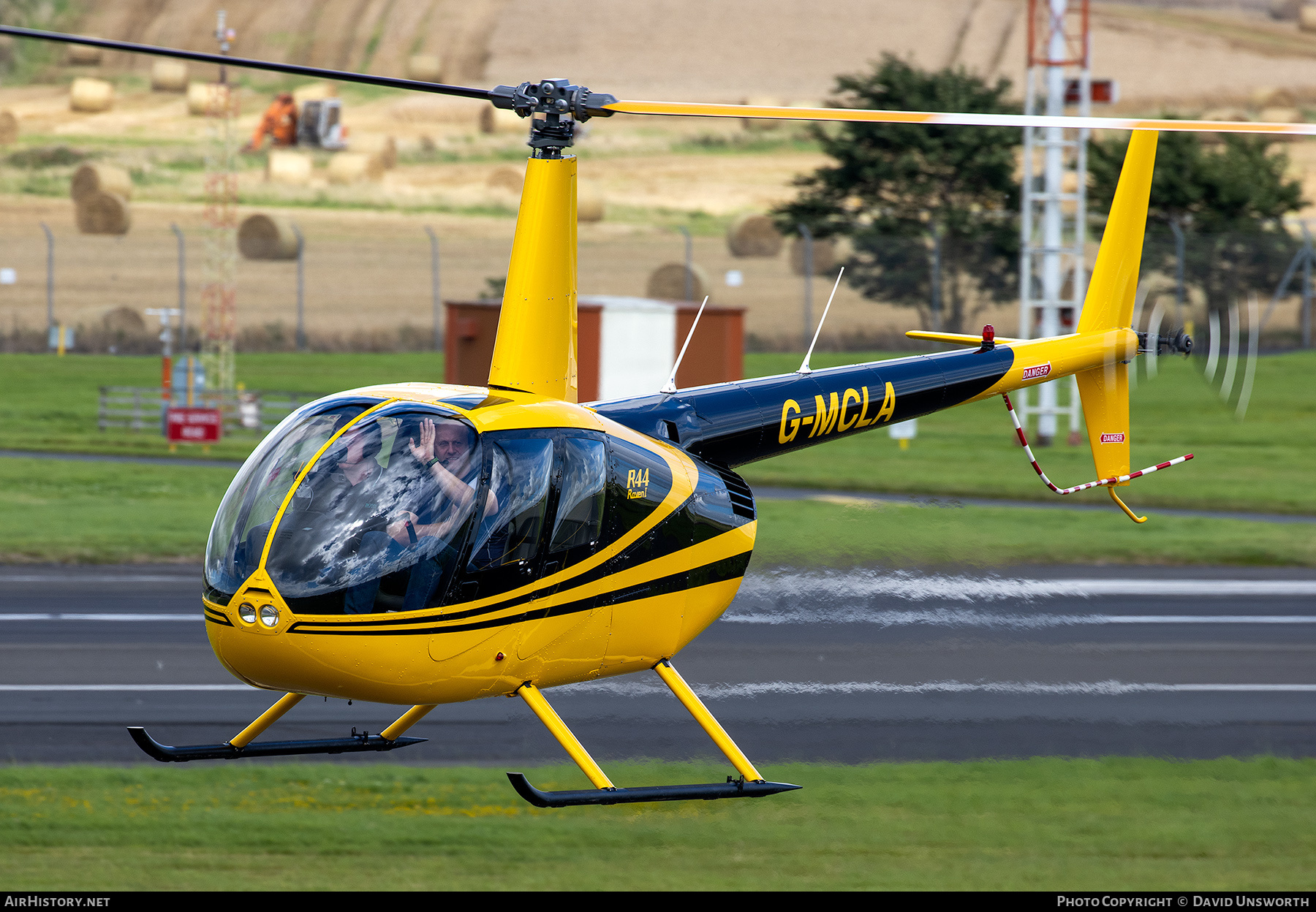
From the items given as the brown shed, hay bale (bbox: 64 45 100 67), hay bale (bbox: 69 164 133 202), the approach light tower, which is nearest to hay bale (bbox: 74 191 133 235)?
hay bale (bbox: 69 164 133 202)

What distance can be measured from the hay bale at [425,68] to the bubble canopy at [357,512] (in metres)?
76.5

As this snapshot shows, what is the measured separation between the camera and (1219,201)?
43.2m

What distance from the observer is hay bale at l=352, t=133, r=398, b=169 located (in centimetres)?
6756

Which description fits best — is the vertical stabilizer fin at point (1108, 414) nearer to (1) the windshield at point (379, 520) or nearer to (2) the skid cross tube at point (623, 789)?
(2) the skid cross tube at point (623, 789)

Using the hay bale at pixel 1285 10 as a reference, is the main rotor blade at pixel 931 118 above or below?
below

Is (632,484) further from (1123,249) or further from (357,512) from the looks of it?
(1123,249)

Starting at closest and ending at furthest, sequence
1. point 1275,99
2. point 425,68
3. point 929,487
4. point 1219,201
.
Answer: point 929,487 → point 1219,201 → point 1275,99 → point 425,68

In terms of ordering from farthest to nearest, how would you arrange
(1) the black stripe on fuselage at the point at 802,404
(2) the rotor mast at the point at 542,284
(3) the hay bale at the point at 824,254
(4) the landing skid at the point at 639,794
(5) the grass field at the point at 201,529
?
(3) the hay bale at the point at 824,254 < (5) the grass field at the point at 201,529 < (1) the black stripe on fuselage at the point at 802,404 < (2) the rotor mast at the point at 542,284 < (4) the landing skid at the point at 639,794

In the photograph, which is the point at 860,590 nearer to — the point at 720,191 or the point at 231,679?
the point at 231,679

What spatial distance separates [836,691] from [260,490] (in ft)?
20.7

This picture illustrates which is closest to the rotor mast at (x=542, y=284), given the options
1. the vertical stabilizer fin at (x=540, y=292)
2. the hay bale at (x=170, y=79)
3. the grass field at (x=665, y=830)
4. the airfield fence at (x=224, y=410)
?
A: the vertical stabilizer fin at (x=540, y=292)

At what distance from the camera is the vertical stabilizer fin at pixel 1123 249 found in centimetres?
1088

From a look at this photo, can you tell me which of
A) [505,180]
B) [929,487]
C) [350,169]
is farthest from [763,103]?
[929,487]

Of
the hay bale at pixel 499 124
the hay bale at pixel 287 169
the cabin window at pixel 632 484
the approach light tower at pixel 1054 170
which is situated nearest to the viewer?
the cabin window at pixel 632 484
